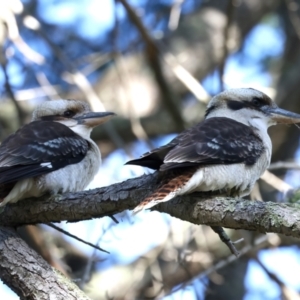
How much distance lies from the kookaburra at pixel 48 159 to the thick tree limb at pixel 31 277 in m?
0.25

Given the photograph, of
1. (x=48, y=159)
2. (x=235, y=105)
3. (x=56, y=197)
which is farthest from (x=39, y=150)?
(x=235, y=105)

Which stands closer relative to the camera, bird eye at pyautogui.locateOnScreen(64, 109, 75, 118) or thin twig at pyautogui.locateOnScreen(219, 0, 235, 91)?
bird eye at pyautogui.locateOnScreen(64, 109, 75, 118)

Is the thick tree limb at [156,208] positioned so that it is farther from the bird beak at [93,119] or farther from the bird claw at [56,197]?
the bird beak at [93,119]

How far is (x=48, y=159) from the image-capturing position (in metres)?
3.54

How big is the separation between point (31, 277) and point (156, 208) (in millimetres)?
622

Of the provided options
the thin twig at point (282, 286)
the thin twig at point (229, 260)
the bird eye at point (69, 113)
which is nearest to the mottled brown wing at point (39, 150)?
the bird eye at point (69, 113)

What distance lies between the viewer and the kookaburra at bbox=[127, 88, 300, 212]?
3.07m

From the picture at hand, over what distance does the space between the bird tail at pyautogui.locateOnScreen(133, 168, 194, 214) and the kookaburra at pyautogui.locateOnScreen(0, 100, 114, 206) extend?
656 mm

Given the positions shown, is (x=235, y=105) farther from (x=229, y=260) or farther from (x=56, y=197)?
(x=229, y=260)

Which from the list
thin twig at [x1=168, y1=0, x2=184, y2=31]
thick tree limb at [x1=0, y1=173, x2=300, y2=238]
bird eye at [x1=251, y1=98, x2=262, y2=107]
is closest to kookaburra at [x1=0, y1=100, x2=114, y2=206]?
thick tree limb at [x1=0, y1=173, x2=300, y2=238]

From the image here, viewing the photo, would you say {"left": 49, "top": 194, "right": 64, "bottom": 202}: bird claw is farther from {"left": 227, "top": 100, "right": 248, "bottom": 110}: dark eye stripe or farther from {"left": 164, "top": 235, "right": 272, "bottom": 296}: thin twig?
{"left": 164, "top": 235, "right": 272, "bottom": 296}: thin twig

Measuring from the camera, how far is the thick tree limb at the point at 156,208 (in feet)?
8.72

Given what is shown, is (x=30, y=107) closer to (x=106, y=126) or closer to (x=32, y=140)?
(x=106, y=126)

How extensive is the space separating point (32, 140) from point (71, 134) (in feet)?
0.97
